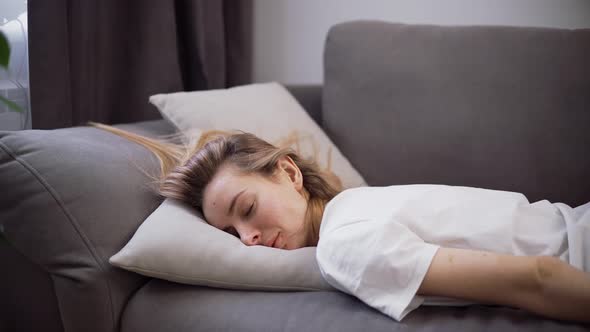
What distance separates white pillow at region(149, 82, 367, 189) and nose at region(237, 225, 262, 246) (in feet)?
1.46

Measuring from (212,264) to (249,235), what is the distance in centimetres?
14

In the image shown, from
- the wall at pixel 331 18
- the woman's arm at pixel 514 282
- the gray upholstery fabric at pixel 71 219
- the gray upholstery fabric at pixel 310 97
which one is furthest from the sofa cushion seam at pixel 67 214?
the wall at pixel 331 18

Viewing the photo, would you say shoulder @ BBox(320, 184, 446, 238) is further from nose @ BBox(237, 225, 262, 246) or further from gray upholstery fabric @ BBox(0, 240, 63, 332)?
gray upholstery fabric @ BBox(0, 240, 63, 332)

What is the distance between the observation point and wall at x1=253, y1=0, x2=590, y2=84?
2.12 metres

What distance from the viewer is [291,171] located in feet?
4.50

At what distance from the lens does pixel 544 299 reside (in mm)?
904

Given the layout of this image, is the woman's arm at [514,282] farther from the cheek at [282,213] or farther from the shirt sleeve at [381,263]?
the cheek at [282,213]

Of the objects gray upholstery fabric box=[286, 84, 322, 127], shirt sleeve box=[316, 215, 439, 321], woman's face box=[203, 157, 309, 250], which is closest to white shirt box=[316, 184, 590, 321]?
shirt sleeve box=[316, 215, 439, 321]

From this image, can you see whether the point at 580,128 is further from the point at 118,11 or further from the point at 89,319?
the point at 118,11

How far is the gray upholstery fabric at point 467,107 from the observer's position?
1.61m

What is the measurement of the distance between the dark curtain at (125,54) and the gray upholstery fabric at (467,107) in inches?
25.3

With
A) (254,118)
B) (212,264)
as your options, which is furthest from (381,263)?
(254,118)

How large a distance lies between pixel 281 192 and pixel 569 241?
0.60m

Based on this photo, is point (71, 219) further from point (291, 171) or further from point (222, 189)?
point (291, 171)
